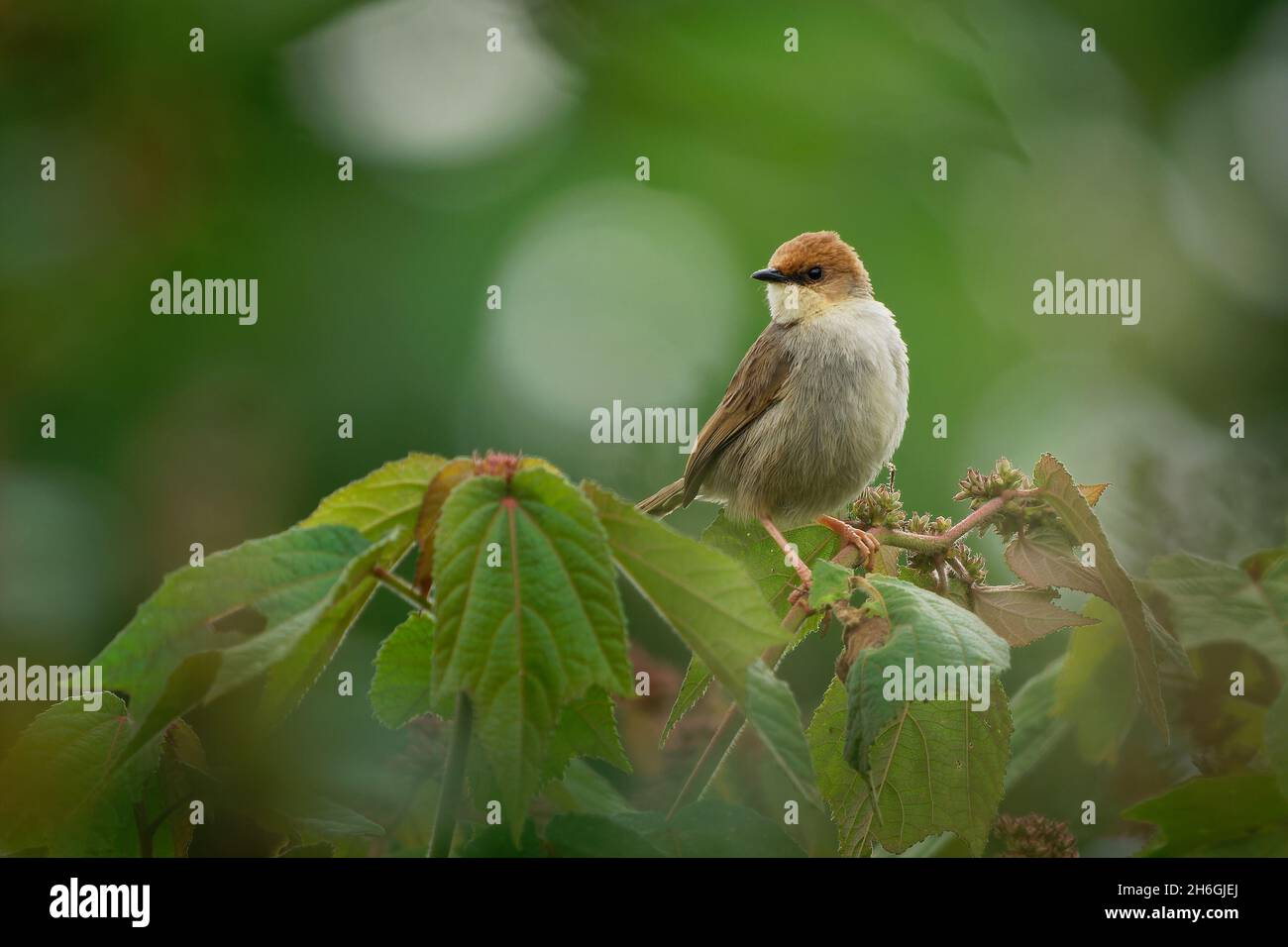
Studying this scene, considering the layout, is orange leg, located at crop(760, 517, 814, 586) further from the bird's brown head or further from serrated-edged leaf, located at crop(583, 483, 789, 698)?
the bird's brown head

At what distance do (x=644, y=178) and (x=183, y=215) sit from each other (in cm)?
169

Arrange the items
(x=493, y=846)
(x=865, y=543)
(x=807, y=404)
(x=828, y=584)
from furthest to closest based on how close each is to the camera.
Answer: (x=807, y=404), (x=865, y=543), (x=828, y=584), (x=493, y=846)

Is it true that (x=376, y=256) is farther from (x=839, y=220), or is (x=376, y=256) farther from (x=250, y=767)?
(x=250, y=767)

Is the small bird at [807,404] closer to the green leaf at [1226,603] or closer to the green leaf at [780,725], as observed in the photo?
the green leaf at [1226,603]

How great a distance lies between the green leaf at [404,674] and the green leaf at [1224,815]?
2.49ft

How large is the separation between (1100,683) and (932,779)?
38cm

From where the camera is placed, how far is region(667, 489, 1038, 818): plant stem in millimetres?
1187

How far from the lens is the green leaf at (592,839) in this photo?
3.47 ft

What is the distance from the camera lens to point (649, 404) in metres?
3.74

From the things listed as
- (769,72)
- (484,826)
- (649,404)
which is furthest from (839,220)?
(484,826)

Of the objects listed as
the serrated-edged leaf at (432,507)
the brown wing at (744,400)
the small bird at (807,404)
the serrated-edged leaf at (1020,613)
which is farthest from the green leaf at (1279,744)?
the brown wing at (744,400)

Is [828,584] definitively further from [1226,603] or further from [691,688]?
[1226,603]

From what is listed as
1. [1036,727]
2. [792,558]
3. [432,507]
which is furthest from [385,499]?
[1036,727]

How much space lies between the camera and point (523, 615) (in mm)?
961
